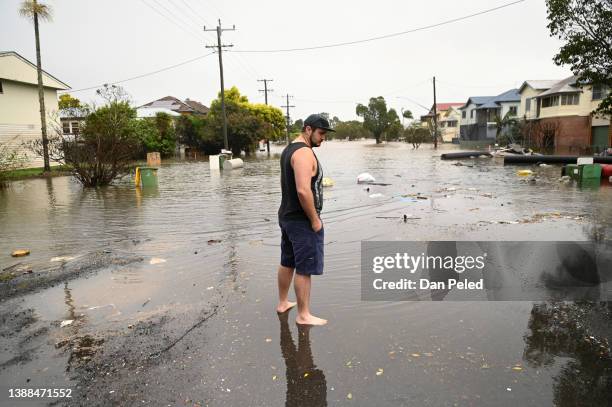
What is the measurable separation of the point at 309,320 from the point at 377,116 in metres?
93.1

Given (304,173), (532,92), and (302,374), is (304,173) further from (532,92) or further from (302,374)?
(532,92)

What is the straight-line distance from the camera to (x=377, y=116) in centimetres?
9394

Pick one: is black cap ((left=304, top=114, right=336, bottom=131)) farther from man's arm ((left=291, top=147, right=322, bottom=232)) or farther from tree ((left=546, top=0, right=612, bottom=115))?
tree ((left=546, top=0, right=612, bottom=115))

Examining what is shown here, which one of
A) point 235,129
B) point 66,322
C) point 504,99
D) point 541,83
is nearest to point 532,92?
point 541,83

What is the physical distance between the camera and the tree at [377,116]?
306 ft

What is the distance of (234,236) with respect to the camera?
25.1 feet

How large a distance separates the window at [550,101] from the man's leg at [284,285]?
4598 cm

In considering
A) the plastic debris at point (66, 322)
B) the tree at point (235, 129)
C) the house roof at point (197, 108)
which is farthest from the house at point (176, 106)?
the plastic debris at point (66, 322)

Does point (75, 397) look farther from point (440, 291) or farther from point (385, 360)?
point (440, 291)

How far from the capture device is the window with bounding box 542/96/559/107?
4284cm

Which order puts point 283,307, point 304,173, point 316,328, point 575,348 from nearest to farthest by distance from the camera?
point 575,348, point 304,173, point 316,328, point 283,307

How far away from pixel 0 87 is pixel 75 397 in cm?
2941

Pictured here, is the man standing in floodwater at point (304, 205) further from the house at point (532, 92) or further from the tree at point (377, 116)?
the tree at point (377, 116)

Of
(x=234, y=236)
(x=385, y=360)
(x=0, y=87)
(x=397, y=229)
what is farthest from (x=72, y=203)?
(x=0, y=87)
